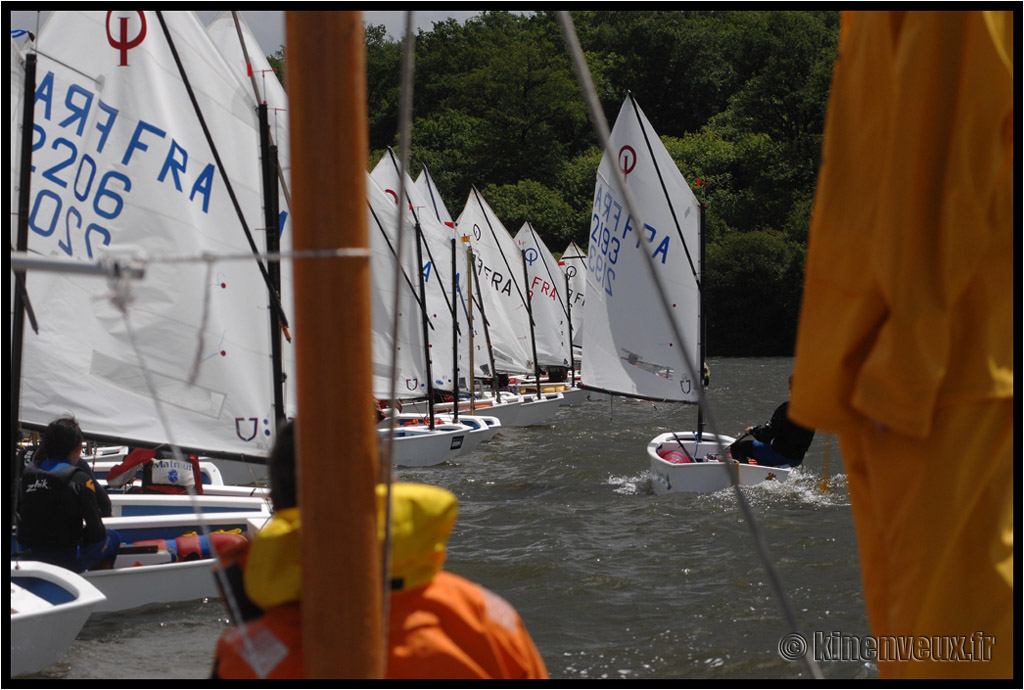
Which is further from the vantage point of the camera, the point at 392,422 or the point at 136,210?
the point at 136,210

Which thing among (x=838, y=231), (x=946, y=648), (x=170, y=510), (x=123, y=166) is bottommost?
(x=170, y=510)

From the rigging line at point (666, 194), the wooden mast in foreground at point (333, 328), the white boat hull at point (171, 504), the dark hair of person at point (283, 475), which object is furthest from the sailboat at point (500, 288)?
the wooden mast in foreground at point (333, 328)

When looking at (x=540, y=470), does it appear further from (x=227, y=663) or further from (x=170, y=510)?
(x=227, y=663)

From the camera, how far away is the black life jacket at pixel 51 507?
6.07 m

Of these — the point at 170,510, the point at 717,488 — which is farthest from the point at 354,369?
the point at 717,488

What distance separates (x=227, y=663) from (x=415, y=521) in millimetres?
383

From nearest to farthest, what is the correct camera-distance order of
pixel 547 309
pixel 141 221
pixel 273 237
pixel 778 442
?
pixel 778 442
pixel 273 237
pixel 141 221
pixel 547 309

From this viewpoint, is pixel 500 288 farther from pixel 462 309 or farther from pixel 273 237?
pixel 273 237

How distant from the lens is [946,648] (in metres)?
1.79

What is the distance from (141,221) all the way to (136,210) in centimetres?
8

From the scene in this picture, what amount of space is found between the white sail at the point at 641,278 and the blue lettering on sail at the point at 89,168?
6.97m

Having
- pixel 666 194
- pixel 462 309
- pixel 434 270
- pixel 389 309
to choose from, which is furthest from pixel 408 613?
pixel 462 309

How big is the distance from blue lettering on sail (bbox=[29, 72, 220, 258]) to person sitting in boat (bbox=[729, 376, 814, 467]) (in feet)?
16.2

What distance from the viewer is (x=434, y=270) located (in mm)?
19203
